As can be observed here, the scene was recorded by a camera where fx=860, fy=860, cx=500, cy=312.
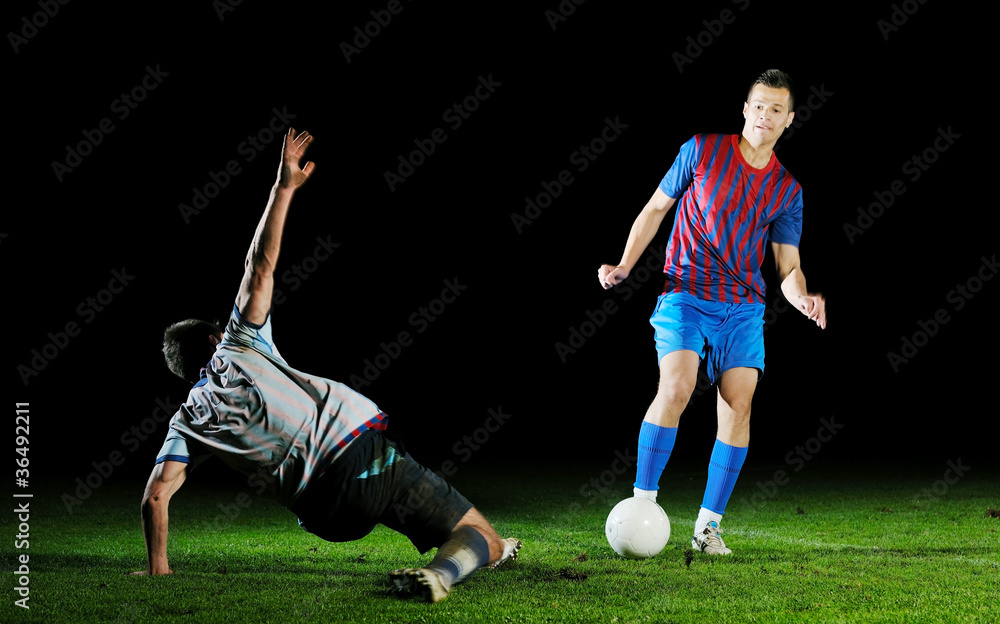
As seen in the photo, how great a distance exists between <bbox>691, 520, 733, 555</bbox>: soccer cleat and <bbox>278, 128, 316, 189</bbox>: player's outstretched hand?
7.74ft

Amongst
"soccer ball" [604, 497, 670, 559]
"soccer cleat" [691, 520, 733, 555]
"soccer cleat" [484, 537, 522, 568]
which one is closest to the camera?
"soccer cleat" [484, 537, 522, 568]

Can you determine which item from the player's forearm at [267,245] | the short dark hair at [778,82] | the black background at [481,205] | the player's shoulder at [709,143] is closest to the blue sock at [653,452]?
the player's shoulder at [709,143]

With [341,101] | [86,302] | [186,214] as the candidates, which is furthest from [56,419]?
[341,101]

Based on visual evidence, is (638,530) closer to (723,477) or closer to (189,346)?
(723,477)

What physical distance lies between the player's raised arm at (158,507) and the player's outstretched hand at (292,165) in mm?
1145

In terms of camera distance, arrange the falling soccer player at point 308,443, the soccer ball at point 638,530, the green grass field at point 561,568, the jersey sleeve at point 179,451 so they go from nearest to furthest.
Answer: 1. the green grass field at point 561,568
2. the falling soccer player at point 308,443
3. the jersey sleeve at point 179,451
4. the soccer ball at point 638,530

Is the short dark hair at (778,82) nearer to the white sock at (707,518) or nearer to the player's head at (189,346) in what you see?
the white sock at (707,518)

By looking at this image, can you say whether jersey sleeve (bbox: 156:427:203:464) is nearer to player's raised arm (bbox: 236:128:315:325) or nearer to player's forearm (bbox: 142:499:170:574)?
player's forearm (bbox: 142:499:170:574)

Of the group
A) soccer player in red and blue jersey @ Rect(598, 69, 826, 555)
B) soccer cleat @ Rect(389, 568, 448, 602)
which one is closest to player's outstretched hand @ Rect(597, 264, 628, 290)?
soccer player in red and blue jersey @ Rect(598, 69, 826, 555)

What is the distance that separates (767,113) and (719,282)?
0.82m

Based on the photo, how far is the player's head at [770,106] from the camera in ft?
13.2

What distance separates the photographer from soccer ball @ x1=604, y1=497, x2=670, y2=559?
12.1 ft

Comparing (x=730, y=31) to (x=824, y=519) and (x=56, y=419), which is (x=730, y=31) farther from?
(x=56, y=419)

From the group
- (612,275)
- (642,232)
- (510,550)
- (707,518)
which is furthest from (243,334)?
(707,518)
